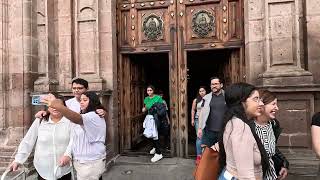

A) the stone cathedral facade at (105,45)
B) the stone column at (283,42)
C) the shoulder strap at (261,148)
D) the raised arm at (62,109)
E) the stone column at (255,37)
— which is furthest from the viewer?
the stone cathedral facade at (105,45)

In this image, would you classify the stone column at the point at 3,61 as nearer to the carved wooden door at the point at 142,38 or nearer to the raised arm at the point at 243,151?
the carved wooden door at the point at 142,38

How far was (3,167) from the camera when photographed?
18.6ft

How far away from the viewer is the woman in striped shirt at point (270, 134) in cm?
251

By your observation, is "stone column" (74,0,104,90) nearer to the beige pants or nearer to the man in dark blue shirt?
the man in dark blue shirt

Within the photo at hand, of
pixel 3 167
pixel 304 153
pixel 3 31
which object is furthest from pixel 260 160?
pixel 3 31

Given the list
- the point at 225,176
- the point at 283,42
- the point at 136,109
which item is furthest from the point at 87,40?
the point at 225,176

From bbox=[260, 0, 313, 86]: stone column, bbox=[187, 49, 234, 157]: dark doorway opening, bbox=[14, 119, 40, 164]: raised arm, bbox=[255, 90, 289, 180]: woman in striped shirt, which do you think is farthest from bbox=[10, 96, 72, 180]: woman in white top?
bbox=[187, 49, 234, 157]: dark doorway opening

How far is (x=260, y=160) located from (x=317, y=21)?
3631mm

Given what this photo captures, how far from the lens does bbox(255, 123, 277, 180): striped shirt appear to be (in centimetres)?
248

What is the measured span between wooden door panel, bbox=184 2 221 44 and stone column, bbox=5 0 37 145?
10.2 ft

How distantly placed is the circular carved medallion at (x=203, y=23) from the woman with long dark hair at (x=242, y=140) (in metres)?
3.63

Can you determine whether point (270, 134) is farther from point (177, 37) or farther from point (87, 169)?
point (177, 37)

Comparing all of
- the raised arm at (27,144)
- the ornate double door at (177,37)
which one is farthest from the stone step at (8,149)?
the raised arm at (27,144)

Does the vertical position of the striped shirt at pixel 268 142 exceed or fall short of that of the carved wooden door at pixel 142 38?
it falls short
